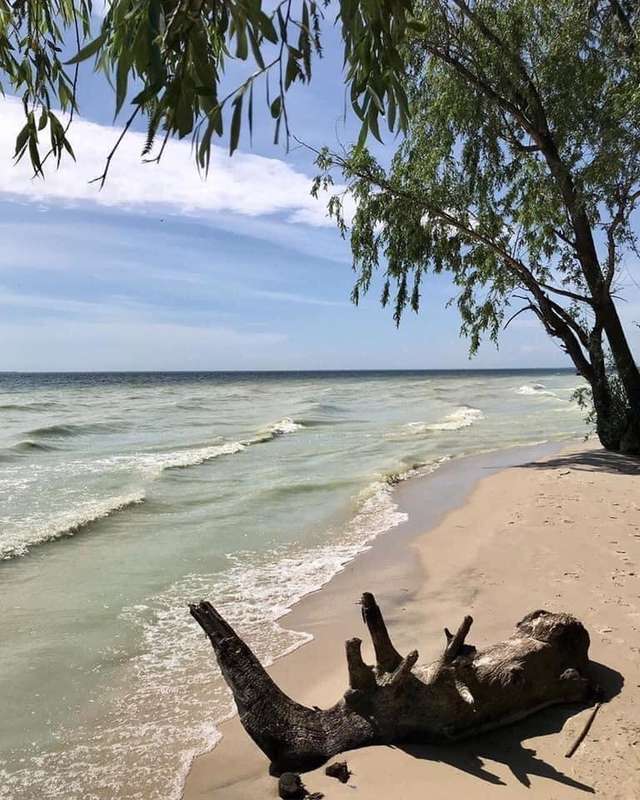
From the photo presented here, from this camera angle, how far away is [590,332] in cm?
1296

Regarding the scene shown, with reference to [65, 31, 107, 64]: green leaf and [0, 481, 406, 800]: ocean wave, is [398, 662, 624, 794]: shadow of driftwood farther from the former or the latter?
[65, 31, 107, 64]: green leaf

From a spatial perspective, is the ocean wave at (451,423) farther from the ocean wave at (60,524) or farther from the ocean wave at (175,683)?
the ocean wave at (175,683)

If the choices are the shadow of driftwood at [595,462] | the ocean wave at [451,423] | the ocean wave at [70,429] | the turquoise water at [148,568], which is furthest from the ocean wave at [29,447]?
the shadow of driftwood at [595,462]

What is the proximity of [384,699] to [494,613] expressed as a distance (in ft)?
7.21

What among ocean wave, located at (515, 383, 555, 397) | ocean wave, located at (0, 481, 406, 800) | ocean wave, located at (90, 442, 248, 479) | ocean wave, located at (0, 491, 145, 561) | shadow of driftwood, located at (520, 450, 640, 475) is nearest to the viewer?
ocean wave, located at (0, 481, 406, 800)

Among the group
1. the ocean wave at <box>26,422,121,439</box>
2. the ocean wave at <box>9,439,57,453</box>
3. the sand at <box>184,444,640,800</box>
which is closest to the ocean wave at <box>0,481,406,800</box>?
the sand at <box>184,444,640,800</box>

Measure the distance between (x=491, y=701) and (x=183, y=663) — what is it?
2432mm

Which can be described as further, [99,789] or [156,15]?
[99,789]

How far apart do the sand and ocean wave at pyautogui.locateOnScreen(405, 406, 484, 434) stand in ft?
31.3

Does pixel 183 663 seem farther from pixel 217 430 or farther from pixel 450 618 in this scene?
pixel 217 430

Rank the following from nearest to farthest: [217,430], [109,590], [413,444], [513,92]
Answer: [109,590] < [513,92] < [413,444] < [217,430]

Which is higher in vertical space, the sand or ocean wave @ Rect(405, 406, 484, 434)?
ocean wave @ Rect(405, 406, 484, 434)

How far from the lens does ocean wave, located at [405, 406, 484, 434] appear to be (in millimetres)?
21194

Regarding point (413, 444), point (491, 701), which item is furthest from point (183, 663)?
point (413, 444)
